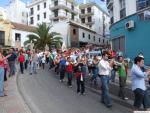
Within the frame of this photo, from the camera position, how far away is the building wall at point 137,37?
878 inches

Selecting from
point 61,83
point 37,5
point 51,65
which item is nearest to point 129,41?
point 51,65

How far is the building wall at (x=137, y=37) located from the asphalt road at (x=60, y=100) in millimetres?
7465

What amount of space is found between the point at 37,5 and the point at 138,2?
53411 mm

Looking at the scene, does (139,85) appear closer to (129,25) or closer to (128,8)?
(129,25)

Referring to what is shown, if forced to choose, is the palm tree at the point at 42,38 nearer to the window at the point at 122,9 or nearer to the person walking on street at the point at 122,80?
the window at the point at 122,9

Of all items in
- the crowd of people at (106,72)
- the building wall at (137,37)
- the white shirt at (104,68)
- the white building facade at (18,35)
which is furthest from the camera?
the white building facade at (18,35)

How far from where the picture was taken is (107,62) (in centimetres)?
1282

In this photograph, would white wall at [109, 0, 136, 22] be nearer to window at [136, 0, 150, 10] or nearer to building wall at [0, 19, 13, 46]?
window at [136, 0, 150, 10]

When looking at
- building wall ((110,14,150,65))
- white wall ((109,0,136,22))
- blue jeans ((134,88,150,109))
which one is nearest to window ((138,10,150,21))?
building wall ((110,14,150,65))

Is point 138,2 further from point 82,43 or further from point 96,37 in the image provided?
point 96,37

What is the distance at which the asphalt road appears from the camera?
1165cm

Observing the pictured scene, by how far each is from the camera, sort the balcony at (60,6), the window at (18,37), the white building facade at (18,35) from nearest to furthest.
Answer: the white building facade at (18,35) < the window at (18,37) < the balcony at (60,6)

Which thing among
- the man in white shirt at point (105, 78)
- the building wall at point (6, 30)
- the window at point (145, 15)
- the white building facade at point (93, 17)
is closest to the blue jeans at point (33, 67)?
the window at point (145, 15)

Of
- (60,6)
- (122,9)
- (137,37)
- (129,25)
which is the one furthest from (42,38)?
(137,37)
